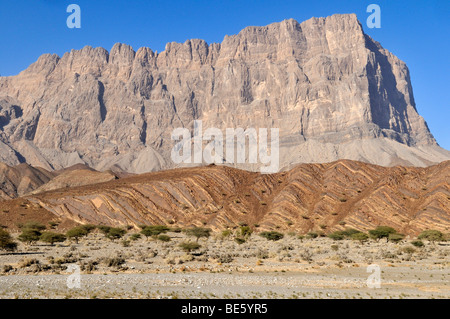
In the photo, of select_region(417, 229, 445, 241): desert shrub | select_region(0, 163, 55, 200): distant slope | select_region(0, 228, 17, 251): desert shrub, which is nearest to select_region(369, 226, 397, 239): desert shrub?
select_region(417, 229, 445, 241): desert shrub

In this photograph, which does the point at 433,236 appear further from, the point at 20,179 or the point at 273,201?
the point at 20,179

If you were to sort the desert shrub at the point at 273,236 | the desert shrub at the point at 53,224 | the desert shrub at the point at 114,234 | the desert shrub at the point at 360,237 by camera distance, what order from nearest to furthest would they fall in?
the desert shrub at the point at 360,237
the desert shrub at the point at 114,234
the desert shrub at the point at 273,236
the desert shrub at the point at 53,224

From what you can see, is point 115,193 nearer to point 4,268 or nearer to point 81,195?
point 81,195

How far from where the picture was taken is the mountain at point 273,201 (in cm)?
6525

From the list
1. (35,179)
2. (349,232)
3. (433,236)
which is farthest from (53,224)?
(35,179)

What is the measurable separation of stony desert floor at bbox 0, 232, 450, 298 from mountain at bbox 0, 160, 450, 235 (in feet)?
76.9

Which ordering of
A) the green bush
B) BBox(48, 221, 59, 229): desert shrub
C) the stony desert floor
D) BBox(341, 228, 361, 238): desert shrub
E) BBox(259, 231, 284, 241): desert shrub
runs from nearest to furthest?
the stony desert floor, BBox(259, 231, 284, 241): desert shrub, BBox(341, 228, 361, 238): desert shrub, the green bush, BBox(48, 221, 59, 229): desert shrub

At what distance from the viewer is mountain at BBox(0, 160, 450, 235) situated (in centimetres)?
6525

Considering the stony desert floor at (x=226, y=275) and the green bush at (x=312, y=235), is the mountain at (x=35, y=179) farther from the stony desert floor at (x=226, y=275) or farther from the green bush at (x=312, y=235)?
the stony desert floor at (x=226, y=275)

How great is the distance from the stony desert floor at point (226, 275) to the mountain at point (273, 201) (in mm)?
23453

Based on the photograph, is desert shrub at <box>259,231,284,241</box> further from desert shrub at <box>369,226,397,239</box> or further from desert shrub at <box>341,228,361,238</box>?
desert shrub at <box>369,226,397,239</box>

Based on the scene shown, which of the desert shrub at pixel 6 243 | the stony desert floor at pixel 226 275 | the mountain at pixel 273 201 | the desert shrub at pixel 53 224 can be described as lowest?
the stony desert floor at pixel 226 275

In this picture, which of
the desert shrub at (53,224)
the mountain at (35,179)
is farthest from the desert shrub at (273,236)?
the mountain at (35,179)

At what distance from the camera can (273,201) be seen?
246 feet
